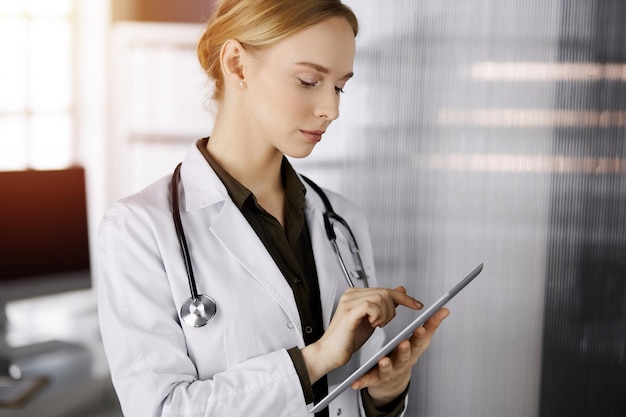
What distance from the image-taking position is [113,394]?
7.68ft

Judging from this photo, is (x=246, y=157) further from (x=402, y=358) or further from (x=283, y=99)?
(x=402, y=358)

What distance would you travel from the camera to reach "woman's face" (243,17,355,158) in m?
1.22

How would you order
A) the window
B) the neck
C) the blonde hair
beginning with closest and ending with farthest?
the blonde hair, the neck, the window

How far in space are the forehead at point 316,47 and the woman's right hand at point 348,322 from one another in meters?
0.38

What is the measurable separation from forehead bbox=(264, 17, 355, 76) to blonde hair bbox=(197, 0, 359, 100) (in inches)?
0.4

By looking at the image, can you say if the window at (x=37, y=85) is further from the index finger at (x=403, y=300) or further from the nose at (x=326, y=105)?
the index finger at (x=403, y=300)

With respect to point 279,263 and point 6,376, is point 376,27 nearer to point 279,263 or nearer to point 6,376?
point 279,263

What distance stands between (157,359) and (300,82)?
50 centimetres

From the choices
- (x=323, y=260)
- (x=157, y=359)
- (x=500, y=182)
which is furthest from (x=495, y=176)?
(x=157, y=359)

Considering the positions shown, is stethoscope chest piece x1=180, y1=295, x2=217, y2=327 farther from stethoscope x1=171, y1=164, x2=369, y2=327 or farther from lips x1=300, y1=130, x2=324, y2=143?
lips x1=300, y1=130, x2=324, y2=143

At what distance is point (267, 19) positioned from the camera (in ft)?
4.00

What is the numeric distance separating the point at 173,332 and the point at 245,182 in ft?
1.06

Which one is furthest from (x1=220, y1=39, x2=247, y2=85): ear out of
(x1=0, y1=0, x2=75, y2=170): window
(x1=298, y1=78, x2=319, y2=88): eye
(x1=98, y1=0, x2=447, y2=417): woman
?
(x1=0, y1=0, x2=75, y2=170): window

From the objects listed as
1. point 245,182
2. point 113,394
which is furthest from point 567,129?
point 113,394
